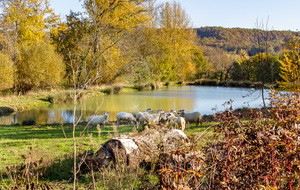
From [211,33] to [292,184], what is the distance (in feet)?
399

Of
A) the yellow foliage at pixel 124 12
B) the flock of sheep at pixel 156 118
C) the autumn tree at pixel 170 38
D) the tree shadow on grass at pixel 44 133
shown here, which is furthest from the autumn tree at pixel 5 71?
the autumn tree at pixel 170 38

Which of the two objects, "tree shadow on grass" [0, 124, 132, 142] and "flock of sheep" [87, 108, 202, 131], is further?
"flock of sheep" [87, 108, 202, 131]

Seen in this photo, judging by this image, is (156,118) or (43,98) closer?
(156,118)

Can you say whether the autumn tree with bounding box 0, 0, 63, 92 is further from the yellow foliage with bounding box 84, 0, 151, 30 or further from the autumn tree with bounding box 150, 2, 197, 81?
the autumn tree with bounding box 150, 2, 197, 81

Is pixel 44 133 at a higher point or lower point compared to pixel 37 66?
lower

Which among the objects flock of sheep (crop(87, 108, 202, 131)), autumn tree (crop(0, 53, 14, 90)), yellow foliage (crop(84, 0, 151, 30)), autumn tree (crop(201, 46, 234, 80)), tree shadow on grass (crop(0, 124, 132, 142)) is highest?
yellow foliage (crop(84, 0, 151, 30))

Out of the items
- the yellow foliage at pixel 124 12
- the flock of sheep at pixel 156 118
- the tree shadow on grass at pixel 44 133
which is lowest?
the tree shadow on grass at pixel 44 133

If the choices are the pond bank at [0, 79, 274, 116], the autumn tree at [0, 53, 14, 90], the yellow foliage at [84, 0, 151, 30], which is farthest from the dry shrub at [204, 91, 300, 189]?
the autumn tree at [0, 53, 14, 90]

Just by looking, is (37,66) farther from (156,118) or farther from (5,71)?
(156,118)

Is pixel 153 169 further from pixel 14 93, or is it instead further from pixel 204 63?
pixel 204 63

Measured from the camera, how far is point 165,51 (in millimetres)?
34469

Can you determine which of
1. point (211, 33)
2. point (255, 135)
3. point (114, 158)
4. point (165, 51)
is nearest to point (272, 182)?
point (255, 135)

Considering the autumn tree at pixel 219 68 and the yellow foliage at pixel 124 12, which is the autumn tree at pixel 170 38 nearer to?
the yellow foliage at pixel 124 12

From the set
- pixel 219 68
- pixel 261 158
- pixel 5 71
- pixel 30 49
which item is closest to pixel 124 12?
pixel 30 49
